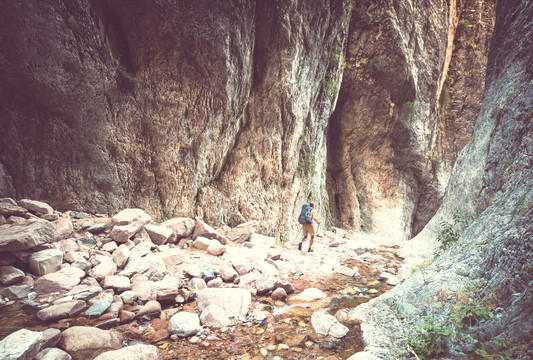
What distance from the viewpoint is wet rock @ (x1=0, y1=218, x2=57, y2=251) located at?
3.38 m

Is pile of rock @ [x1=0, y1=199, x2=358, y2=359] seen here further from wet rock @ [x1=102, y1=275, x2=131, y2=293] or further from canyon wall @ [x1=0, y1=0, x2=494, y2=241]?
canyon wall @ [x1=0, y1=0, x2=494, y2=241]

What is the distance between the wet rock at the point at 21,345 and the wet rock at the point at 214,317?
5.40 ft

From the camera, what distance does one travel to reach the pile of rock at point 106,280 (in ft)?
8.56

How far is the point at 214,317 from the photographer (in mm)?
3152

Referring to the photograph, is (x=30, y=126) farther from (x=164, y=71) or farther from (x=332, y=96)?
(x=332, y=96)

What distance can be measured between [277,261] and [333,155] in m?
12.7

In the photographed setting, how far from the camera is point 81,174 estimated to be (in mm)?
5898

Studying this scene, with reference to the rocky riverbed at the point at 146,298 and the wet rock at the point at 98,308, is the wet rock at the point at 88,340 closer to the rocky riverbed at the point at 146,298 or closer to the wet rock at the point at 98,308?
the rocky riverbed at the point at 146,298

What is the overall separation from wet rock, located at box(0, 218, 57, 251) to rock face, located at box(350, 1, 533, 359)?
485 centimetres

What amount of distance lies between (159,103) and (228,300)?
580 cm

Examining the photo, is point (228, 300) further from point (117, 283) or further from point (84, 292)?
point (84, 292)

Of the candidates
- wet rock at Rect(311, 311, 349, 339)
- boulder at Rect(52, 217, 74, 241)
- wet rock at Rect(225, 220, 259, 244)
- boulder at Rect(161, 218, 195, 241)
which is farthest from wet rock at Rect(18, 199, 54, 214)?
wet rock at Rect(311, 311, 349, 339)

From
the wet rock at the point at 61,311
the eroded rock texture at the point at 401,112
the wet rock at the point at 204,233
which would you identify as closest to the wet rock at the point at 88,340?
the wet rock at the point at 61,311

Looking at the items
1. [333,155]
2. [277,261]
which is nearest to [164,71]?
[277,261]
